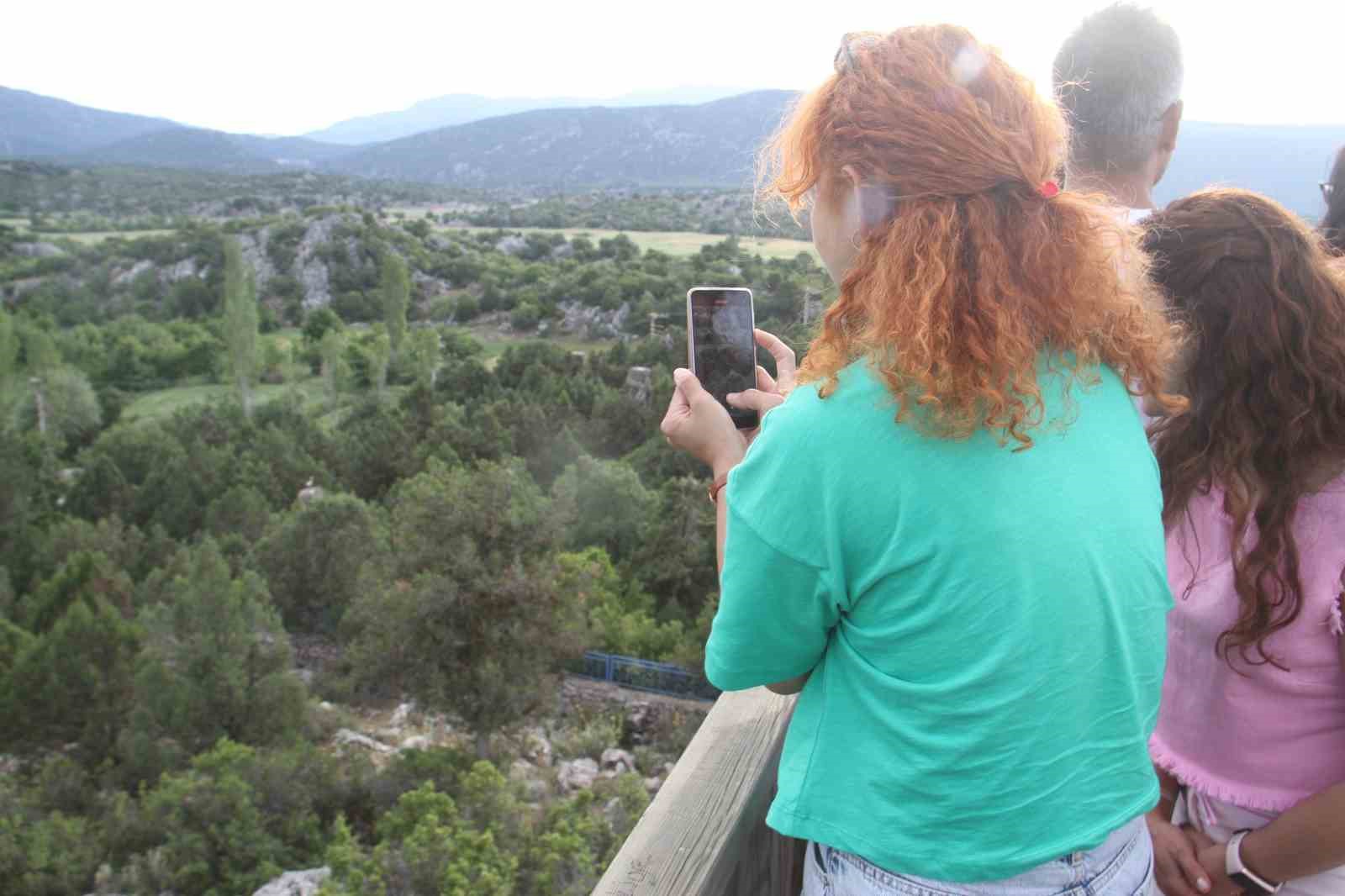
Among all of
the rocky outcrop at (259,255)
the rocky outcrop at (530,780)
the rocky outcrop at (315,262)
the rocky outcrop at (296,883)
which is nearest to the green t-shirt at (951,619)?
the rocky outcrop at (296,883)

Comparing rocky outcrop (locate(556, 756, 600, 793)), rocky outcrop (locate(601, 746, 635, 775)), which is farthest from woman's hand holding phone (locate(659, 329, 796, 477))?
rocky outcrop (locate(601, 746, 635, 775))

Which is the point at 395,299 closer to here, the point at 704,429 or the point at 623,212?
the point at 623,212

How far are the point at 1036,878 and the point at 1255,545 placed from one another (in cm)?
54

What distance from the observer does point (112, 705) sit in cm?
1722

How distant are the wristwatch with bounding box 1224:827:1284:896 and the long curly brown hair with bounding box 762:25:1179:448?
0.74 meters

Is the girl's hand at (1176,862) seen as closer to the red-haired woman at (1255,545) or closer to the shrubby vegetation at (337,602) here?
the red-haired woman at (1255,545)

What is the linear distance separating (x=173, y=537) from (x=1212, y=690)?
2971cm

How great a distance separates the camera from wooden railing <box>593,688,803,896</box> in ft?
4.05

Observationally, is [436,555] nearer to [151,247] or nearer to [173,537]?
[173,537]

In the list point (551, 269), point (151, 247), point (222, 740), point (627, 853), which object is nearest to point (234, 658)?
point (222, 740)

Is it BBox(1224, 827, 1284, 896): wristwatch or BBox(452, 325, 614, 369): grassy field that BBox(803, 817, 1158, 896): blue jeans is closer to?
BBox(1224, 827, 1284, 896): wristwatch

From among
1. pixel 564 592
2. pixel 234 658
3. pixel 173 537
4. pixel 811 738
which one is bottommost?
pixel 173 537

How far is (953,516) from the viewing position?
97 cm

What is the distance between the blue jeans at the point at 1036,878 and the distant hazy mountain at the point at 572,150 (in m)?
86.1
